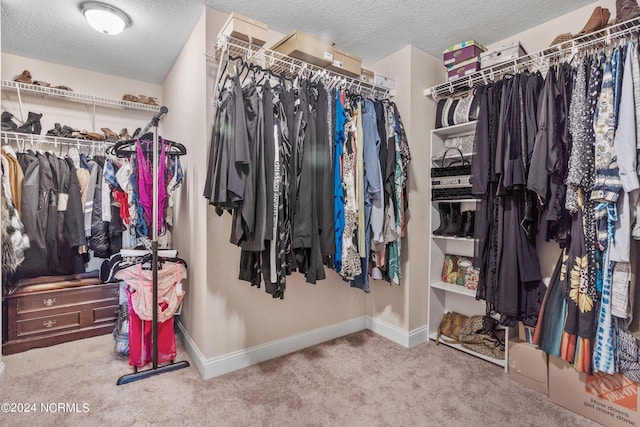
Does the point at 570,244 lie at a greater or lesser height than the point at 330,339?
greater

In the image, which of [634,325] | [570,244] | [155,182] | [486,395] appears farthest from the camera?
[155,182]

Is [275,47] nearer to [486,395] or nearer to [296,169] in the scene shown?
[296,169]

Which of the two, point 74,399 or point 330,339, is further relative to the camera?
point 330,339

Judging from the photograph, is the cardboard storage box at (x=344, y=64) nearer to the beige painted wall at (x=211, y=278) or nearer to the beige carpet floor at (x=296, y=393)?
the beige painted wall at (x=211, y=278)

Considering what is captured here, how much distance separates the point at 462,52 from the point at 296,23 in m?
1.24

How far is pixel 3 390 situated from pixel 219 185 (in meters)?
1.86

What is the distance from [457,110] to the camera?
2424 millimetres

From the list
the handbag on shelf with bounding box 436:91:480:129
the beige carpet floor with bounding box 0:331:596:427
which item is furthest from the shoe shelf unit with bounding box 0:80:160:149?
the handbag on shelf with bounding box 436:91:480:129

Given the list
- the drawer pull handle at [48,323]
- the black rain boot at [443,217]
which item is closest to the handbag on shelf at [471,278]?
the black rain boot at [443,217]

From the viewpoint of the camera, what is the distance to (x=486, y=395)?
1.88 metres

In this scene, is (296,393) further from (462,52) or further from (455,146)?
(462,52)

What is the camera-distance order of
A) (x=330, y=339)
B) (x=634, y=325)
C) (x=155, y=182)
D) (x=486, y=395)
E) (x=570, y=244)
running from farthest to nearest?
(x=330, y=339) < (x=155, y=182) < (x=486, y=395) < (x=570, y=244) < (x=634, y=325)

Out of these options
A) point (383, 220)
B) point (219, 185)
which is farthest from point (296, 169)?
point (383, 220)

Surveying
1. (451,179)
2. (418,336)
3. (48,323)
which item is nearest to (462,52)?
(451,179)
